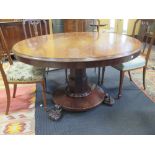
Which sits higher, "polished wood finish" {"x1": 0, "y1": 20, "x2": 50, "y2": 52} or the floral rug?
"polished wood finish" {"x1": 0, "y1": 20, "x2": 50, "y2": 52}

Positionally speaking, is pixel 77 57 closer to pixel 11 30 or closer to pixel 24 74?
pixel 24 74

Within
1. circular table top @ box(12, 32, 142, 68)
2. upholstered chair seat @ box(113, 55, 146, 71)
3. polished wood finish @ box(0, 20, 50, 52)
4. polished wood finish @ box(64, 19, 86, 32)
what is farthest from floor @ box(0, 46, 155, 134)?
polished wood finish @ box(64, 19, 86, 32)

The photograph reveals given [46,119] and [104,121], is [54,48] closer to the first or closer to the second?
[46,119]

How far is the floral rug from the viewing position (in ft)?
5.57

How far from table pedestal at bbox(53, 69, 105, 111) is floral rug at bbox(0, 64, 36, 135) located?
344mm

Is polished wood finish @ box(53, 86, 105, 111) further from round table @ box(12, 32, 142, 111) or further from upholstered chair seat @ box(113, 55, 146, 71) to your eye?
upholstered chair seat @ box(113, 55, 146, 71)

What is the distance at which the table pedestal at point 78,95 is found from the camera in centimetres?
197

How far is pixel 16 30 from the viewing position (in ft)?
11.1

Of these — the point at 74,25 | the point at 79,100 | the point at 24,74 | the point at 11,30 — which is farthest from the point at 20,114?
the point at 74,25

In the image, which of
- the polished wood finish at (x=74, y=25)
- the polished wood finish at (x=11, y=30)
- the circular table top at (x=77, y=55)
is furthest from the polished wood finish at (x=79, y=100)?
the polished wood finish at (x=74, y=25)

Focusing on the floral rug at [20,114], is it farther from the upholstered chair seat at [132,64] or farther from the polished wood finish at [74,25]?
the polished wood finish at [74,25]

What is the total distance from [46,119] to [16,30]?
7.43 ft

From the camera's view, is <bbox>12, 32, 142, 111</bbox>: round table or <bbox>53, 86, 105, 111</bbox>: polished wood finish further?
<bbox>53, 86, 105, 111</bbox>: polished wood finish

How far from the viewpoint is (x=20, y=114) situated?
1929 millimetres
